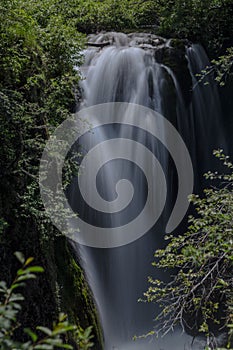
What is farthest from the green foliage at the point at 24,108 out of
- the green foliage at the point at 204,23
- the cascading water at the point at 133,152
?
the green foliage at the point at 204,23

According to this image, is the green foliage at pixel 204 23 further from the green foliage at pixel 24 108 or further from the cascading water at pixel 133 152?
the green foliage at pixel 24 108

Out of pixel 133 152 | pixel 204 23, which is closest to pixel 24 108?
pixel 133 152

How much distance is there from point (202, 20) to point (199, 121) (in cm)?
288

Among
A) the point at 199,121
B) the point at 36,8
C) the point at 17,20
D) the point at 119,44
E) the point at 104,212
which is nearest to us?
the point at 17,20

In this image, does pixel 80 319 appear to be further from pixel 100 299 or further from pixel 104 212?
pixel 104 212

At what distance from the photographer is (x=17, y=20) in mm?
4988

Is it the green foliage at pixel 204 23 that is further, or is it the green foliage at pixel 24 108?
the green foliage at pixel 204 23

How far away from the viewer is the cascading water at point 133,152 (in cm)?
667

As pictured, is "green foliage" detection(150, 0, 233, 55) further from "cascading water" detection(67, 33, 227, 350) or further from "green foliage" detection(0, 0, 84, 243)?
"green foliage" detection(0, 0, 84, 243)

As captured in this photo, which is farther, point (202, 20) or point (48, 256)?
point (202, 20)

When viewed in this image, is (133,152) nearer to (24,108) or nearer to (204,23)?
(24,108)

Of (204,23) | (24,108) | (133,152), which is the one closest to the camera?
(24,108)

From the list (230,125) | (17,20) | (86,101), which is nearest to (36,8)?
(86,101)

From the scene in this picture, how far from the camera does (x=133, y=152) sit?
26.3ft
